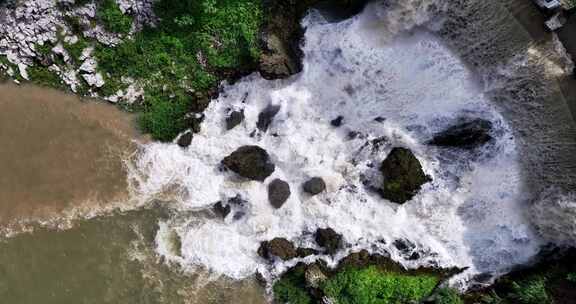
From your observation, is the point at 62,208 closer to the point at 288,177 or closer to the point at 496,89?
the point at 288,177

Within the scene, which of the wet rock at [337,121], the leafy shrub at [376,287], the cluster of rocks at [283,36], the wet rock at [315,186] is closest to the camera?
the cluster of rocks at [283,36]

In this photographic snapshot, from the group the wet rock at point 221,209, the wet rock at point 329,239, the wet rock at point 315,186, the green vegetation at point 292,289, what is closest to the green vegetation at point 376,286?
the green vegetation at point 292,289

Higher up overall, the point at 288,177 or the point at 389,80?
the point at 389,80

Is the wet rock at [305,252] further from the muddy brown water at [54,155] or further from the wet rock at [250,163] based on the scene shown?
the muddy brown water at [54,155]

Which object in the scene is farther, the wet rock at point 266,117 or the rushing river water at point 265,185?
the wet rock at point 266,117

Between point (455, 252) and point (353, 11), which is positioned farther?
point (455, 252)

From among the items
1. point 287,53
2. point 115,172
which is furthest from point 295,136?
point 115,172
